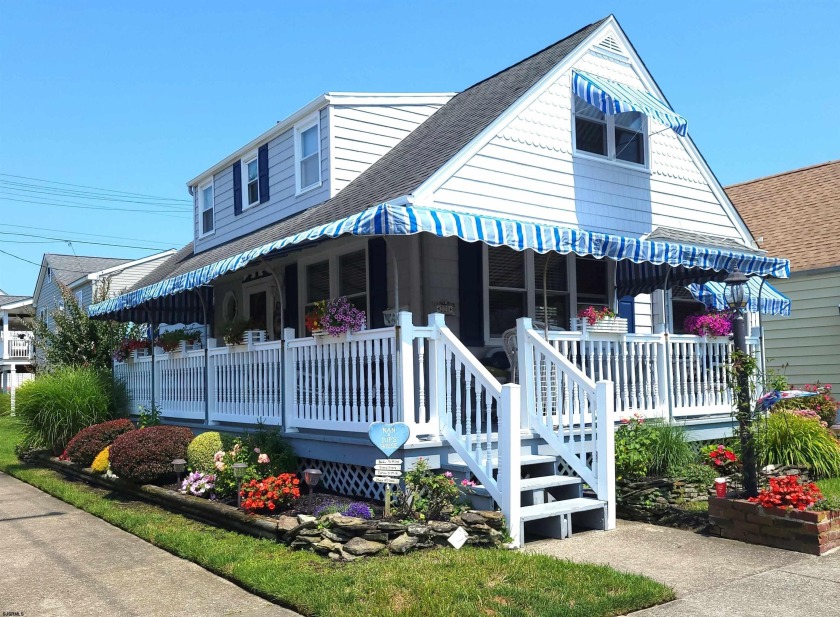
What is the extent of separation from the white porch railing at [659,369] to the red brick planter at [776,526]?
240cm

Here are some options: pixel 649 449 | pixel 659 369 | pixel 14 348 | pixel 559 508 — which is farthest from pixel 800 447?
pixel 14 348

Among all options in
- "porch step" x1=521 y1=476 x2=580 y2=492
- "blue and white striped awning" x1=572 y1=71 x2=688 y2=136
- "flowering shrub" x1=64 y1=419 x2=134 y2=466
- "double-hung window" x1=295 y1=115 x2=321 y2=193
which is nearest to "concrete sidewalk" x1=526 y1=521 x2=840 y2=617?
"porch step" x1=521 y1=476 x2=580 y2=492

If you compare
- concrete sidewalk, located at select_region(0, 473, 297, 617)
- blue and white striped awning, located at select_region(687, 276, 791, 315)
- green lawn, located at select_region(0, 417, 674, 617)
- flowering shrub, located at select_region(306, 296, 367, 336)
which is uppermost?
blue and white striped awning, located at select_region(687, 276, 791, 315)

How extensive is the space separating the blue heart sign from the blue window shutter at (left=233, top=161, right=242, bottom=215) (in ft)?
29.3

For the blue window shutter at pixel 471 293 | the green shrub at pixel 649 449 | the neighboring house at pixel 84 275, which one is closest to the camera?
the green shrub at pixel 649 449

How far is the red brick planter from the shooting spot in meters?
6.66

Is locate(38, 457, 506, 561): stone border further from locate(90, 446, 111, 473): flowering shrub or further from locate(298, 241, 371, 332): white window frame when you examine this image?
locate(90, 446, 111, 473): flowering shrub

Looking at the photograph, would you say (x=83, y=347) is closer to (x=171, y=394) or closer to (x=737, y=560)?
(x=171, y=394)

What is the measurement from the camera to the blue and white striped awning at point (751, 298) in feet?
44.0

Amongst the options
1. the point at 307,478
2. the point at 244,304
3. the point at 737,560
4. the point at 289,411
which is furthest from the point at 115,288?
the point at 737,560

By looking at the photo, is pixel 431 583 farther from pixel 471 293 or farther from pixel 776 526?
pixel 471 293

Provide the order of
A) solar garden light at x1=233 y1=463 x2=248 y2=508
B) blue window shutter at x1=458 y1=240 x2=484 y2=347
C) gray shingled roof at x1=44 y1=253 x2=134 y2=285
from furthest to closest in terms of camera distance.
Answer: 1. gray shingled roof at x1=44 y1=253 x2=134 y2=285
2. blue window shutter at x1=458 y1=240 x2=484 y2=347
3. solar garden light at x1=233 y1=463 x2=248 y2=508

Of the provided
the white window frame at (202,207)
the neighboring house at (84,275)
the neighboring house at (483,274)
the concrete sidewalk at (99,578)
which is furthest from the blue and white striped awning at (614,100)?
the neighboring house at (84,275)

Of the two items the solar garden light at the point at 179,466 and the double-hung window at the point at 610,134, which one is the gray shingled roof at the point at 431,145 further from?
the solar garden light at the point at 179,466
